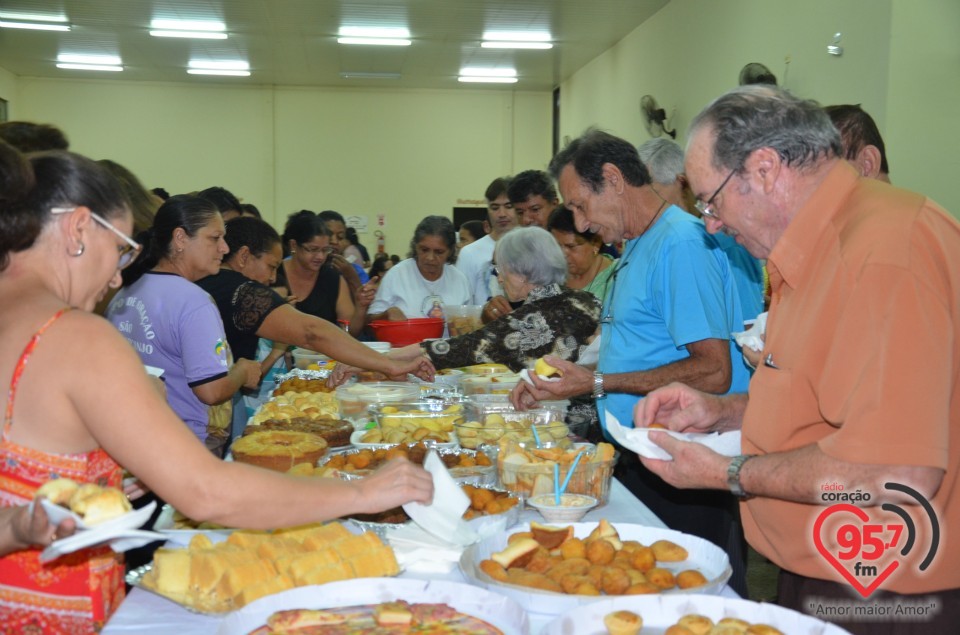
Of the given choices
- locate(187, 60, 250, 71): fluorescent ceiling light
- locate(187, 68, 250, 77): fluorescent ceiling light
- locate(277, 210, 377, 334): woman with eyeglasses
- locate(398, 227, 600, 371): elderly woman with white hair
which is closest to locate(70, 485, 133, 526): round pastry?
locate(398, 227, 600, 371): elderly woman with white hair

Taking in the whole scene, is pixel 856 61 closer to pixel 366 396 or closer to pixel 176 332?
pixel 366 396

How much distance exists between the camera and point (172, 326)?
2883mm

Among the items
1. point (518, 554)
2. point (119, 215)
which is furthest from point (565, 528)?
point (119, 215)

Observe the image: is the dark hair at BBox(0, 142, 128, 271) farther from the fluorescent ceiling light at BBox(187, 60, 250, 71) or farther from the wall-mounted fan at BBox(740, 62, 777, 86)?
the fluorescent ceiling light at BBox(187, 60, 250, 71)

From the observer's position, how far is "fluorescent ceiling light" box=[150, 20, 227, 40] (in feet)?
30.9

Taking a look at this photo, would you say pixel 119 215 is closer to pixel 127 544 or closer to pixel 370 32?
pixel 127 544

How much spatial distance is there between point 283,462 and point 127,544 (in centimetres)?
106

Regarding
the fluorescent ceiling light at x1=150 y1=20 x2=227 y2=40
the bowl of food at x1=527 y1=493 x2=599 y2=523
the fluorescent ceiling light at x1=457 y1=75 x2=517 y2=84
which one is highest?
the fluorescent ceiling light at x1=150 y1=20 x2=227 y2=40

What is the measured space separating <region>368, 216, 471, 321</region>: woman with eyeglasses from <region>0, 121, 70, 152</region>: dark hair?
118 inches

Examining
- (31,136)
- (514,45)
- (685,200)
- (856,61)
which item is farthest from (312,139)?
(31,136)

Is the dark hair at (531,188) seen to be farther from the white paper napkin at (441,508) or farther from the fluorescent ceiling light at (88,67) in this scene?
the fluorescent ceiling light at (88,67)

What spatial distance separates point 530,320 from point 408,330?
103 centimetres

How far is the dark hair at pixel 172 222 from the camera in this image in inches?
121

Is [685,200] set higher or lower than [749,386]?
higher
